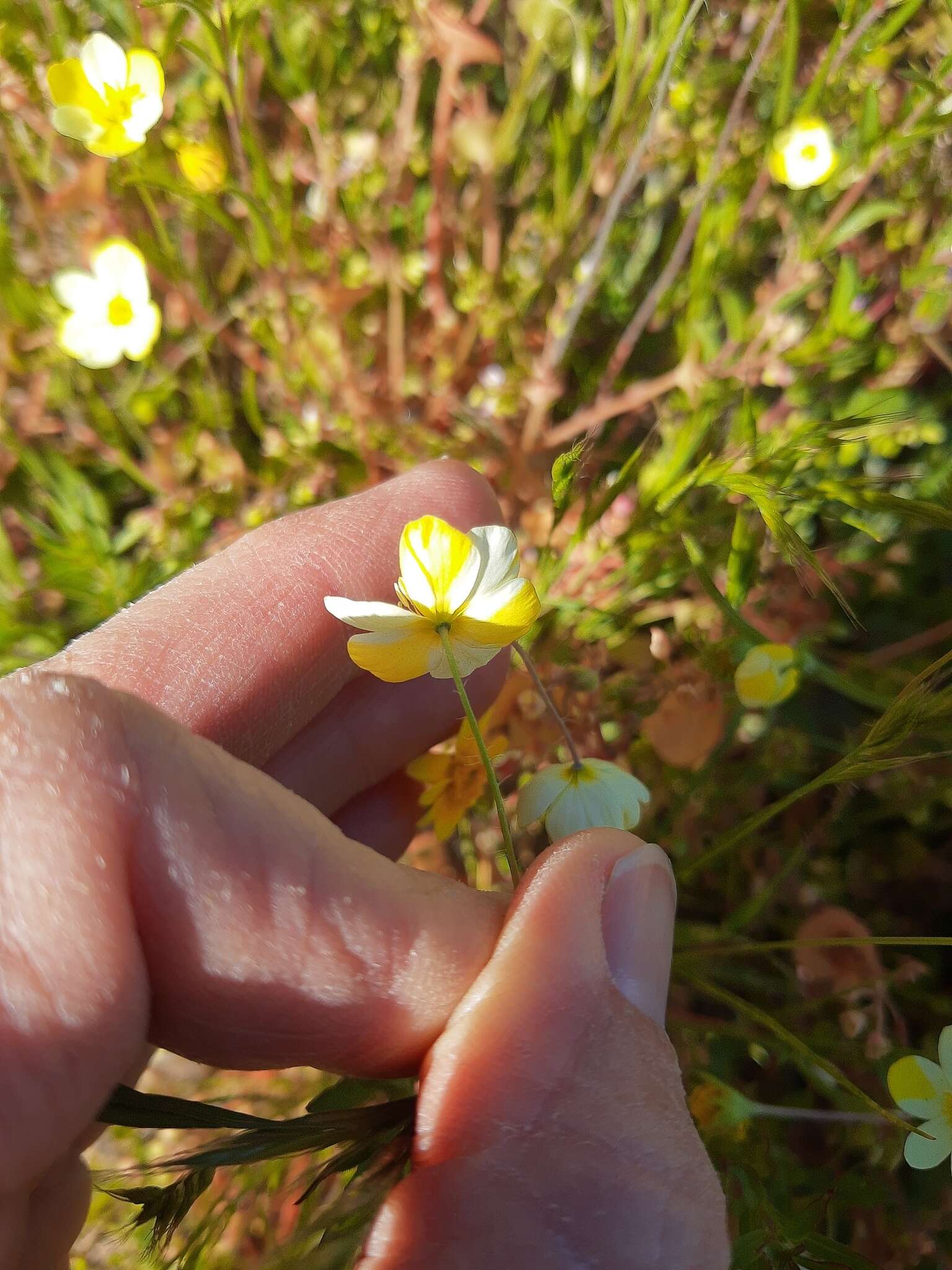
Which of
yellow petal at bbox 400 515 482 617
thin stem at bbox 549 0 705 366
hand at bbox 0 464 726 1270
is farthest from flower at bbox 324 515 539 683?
thin stem at bbox 549 0 705 366

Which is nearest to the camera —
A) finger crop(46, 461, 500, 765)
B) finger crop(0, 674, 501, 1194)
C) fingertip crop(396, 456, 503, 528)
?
finger crop(0, 674, 501, 1194)

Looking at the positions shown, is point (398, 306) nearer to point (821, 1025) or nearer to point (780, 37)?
point (780, 37)

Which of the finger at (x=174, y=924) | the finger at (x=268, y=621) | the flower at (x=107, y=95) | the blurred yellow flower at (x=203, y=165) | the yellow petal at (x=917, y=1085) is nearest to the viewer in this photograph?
the finger at (x=174, y=924)

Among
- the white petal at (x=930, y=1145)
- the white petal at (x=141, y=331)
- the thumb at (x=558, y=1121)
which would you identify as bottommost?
the white petal at (x=930, y=1145)

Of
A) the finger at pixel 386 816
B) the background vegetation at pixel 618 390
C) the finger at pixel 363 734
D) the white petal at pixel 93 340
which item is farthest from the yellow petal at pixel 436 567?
the white petal at pixel 93 340

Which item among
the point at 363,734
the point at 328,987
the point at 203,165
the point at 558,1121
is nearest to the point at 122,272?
the point at 203,165

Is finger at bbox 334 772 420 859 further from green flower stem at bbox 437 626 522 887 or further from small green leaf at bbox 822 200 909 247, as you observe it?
small green leaf at bbox 822 200 909 247

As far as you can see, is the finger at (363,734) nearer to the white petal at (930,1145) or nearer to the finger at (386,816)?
the finger at (386,816)

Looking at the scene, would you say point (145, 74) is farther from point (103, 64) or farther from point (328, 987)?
point (328, 987)
